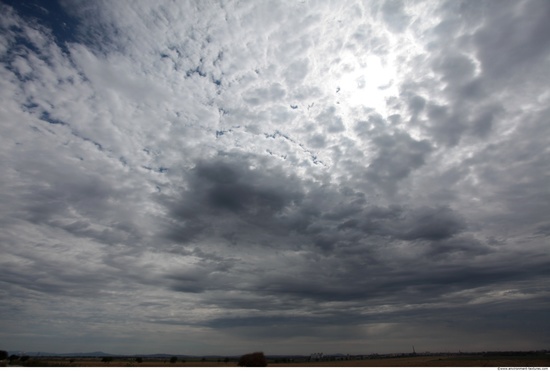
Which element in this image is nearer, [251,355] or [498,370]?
[498,370]

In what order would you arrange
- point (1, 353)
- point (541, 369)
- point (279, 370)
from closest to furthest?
point (279, 370)
point (541, 369)
point (1, 353)

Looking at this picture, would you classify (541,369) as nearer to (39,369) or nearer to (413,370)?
(413,370)

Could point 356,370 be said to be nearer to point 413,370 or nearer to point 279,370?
point 413,370

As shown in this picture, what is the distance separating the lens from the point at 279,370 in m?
24.6

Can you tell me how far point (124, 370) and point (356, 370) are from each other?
18163 millimetres

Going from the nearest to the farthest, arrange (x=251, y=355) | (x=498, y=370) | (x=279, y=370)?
(x=279, y=370) < (x=498, y=370) < (x=251, y=355)

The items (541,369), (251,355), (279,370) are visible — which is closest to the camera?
(279,370)

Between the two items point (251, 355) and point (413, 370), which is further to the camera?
point (251, 355)

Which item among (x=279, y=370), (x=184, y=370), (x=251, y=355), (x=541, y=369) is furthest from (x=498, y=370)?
(x=251, y=355)

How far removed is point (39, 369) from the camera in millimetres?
23562

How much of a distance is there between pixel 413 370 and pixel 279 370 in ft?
31.6

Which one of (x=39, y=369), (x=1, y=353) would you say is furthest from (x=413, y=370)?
(x=1, y=353)

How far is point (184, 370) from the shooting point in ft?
80.7

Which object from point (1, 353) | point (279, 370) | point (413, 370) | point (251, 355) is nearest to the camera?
point (413, 370)
